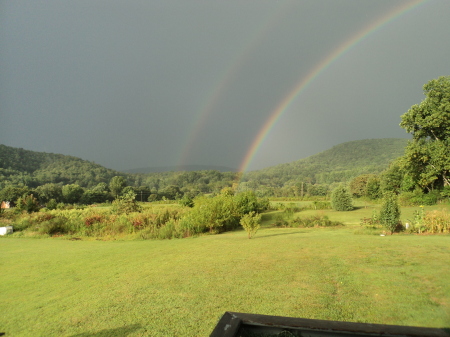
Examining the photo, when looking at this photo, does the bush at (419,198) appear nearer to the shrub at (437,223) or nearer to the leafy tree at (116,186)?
the shrub at (437,223)

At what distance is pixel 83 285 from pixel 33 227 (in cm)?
1431

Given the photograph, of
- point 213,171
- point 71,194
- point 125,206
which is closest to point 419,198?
point 125,206

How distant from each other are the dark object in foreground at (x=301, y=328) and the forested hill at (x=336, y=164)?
3518 inches

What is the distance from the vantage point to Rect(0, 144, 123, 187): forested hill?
66.1 metres

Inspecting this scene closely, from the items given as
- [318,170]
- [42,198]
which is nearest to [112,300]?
[42,198]

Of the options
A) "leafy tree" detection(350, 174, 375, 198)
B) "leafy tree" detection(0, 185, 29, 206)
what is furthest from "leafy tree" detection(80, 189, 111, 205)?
"leafy tree" detection(350, 174, 375, 198)

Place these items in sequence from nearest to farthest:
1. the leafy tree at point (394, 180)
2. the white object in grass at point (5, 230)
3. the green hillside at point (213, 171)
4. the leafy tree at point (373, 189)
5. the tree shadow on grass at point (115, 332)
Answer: the tree shadow on grass at point (115, 332) → the white object in grass at point (5, 230) → the leafy tree at point (394, 180) → the leafy tree at point (373, 189) → the green hillside at point (213, 171)

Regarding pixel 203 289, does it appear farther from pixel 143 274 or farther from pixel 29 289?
pixel 29 289

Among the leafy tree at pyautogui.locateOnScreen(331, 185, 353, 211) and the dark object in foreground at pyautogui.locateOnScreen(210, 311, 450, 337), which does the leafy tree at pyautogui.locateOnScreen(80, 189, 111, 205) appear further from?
the dark object in foreground at pyautogui.locateOnScreen(210, 311, 450, 337)

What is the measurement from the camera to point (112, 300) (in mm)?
5609

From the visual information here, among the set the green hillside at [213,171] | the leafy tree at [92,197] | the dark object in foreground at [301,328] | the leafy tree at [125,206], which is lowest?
the leafy tree at [92,197]

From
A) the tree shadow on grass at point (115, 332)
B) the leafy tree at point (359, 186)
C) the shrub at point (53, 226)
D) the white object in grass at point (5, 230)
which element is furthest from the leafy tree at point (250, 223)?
the leafy tree at point (359, 186)

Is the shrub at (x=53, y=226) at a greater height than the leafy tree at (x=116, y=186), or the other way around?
the leafy tree at (x=116, y=186)

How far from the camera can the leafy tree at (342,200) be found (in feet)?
97.5
